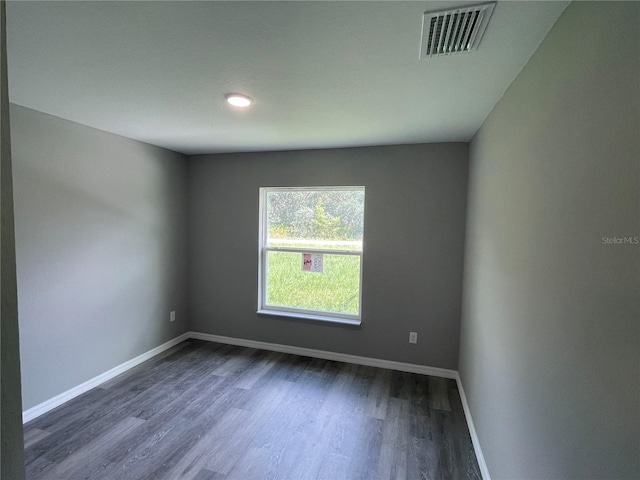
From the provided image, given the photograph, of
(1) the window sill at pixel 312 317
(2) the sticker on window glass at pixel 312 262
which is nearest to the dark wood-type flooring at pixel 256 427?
(1) the window sill at pixel 312 317

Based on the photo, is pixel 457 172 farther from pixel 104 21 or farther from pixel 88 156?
pixel 88 156

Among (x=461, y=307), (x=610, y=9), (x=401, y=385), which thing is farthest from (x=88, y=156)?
(x=461, y=307)

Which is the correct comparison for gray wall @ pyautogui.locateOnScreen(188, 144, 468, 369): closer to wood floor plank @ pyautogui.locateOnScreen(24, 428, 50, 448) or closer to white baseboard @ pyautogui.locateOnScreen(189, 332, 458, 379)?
white baseboard @ pyautogui.locateOnScreen(189, 332, 458, 379)

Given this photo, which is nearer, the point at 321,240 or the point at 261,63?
the point at 261,63

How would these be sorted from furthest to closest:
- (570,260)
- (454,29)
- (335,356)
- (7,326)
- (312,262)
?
(312,262), (335,356), (454,29), (570,260), (7,326)

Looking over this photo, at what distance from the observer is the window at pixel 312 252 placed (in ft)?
10.8

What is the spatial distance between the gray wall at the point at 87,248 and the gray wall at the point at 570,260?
3176 millimetres

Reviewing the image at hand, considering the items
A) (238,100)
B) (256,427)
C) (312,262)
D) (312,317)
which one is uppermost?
(238,100)

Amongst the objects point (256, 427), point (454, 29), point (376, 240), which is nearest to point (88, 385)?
point (256, 427)

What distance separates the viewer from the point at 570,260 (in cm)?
98

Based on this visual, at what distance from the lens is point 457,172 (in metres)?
2.86

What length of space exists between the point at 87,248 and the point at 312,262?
2158 mm

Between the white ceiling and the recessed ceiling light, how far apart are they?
60 mm

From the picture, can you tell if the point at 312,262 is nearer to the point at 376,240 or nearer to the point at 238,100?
the point at 376,240
